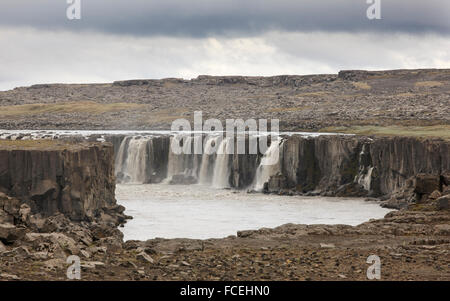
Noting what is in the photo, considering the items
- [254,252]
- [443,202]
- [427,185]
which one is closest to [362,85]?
[427,185]

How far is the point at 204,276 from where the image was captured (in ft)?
66.5

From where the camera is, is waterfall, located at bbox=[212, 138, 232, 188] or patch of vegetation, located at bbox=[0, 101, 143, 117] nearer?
waterfall, located at bbox=[212, 138, 232, 188]

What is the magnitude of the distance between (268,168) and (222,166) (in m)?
6.03

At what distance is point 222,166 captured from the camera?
263ft

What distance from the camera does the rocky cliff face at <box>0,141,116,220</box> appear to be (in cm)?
4625

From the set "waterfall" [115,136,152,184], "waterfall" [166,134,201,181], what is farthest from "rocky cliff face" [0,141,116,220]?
"waterfall" [166,134,201,181]

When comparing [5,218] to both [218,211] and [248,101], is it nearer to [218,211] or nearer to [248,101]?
[218,211]

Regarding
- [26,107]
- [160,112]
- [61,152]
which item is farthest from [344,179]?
[26,107]

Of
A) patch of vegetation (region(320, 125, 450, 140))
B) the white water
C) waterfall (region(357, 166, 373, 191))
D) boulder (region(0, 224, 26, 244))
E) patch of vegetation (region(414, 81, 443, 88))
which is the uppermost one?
patch of vegetation (region(414, 81, 443, 88))

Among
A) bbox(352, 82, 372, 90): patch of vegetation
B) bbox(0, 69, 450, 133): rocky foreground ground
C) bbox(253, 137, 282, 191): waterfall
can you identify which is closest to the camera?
bbox(253, 137, 282, 191): waterfall

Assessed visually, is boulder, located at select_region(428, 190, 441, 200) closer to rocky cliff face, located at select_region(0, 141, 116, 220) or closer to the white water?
the white water

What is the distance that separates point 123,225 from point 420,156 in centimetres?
2562

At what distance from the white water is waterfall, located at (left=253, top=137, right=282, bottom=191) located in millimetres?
3583

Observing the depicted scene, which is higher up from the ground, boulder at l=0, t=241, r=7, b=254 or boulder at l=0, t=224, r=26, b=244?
boulder at l=0, t=224, r=26, b=244
